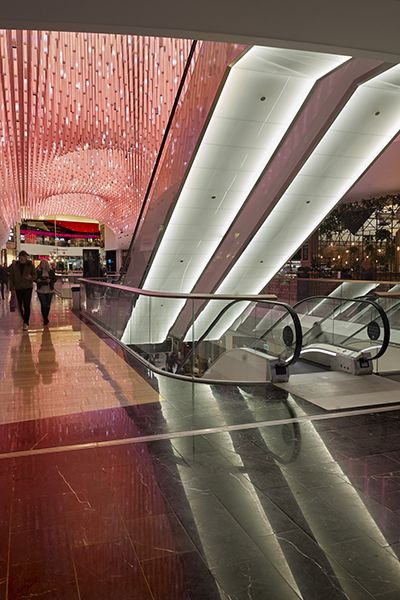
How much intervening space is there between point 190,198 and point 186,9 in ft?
24.4

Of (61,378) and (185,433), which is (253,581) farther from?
(61,378)

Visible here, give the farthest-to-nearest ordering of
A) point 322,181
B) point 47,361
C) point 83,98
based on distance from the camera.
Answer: point 83,98 < point 322,181 < point 47,361

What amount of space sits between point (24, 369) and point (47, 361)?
55 cm

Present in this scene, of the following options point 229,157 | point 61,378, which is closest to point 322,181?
point 229,157

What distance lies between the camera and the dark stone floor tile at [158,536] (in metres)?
2.22

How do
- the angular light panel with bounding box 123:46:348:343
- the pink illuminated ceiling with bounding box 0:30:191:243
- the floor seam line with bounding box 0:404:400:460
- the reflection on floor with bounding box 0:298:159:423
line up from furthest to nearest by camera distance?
the pink illuminated ceiling with bounding box 0:30:191:243 → the angular light panel with bounding box 123:46:348:343 → the reflection on floor with bounding box 0:298:159:423 → the floor seam line with bounding box 0:404:400:460

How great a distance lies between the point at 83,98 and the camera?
11.7m

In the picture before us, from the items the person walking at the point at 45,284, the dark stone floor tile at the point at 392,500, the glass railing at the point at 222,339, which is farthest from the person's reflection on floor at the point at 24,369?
the dark stone floor tile at the point at 392,500

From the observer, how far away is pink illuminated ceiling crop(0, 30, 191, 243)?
29.6 ft

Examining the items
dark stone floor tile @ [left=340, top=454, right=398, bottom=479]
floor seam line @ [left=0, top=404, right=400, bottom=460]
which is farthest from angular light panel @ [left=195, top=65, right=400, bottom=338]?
dark stone floor tile @ [left=340, top=454, right=398, bottom=479]

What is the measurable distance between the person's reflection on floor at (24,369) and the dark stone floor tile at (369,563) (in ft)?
11.2

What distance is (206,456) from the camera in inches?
131

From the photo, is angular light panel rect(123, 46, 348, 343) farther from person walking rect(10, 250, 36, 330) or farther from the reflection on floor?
person walking rect(10, 250, 36, 330)

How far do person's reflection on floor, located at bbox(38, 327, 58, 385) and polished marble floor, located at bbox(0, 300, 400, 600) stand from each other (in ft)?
3.44
